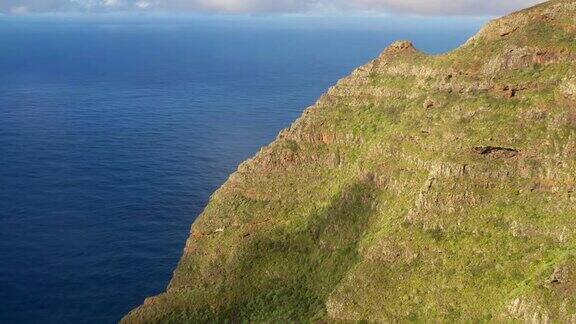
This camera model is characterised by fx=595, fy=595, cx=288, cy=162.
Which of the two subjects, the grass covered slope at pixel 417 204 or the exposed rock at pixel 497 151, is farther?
the exposed rock at pixel 497 151

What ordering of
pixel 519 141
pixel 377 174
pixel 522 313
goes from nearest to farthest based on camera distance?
1. pixel 522 313
2. pixel 519 141
3. pixel 377 174

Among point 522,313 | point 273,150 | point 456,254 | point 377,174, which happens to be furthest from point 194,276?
point 522,313

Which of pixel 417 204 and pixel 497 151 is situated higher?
pixel 497 151

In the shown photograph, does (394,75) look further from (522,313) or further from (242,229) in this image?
(522,313)

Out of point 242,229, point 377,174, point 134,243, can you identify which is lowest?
point 134,243

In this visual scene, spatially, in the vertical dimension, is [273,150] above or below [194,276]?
above

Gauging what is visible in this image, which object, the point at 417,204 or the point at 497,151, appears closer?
the point at 497,151

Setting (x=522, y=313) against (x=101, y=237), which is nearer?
(x=522, y=313)

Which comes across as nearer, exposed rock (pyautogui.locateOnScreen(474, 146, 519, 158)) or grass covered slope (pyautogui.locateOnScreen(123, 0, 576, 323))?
grass covered slope (pyautogui.locateOnScreen(123, 0, 576, 323))
